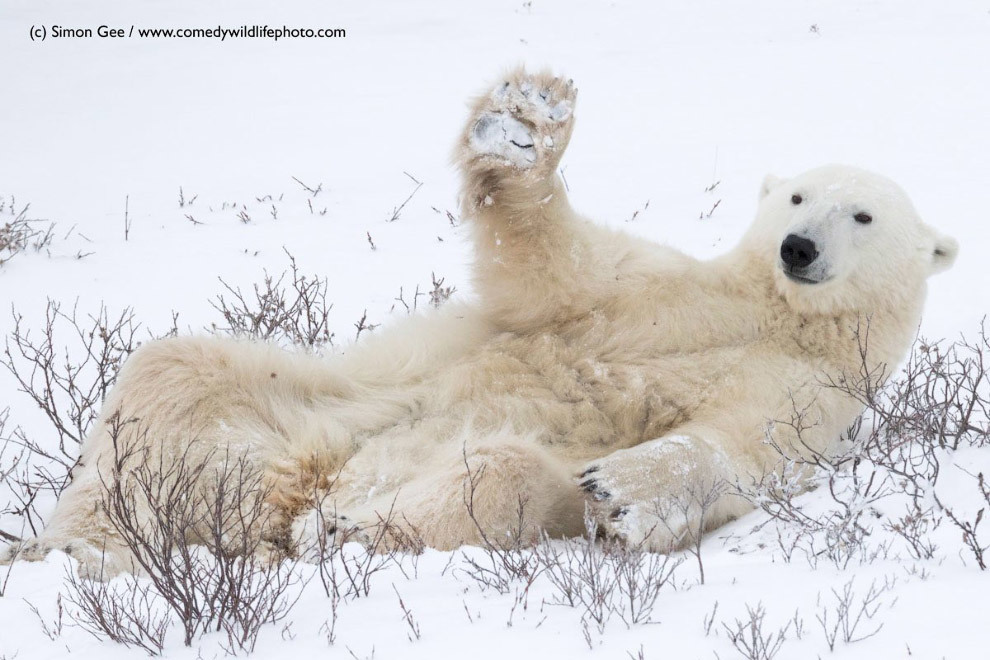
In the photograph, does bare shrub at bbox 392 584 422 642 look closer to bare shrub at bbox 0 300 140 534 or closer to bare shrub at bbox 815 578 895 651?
bare shrub at bbox 815 578 895 651

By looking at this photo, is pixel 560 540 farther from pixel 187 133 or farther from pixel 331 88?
pixel 331 88

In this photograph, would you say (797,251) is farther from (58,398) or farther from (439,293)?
(58,398)

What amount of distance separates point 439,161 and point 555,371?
5.02 m

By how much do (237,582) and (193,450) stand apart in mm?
1205

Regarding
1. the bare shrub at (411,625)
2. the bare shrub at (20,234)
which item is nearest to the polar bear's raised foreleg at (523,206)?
the bare shrub at (411,625)

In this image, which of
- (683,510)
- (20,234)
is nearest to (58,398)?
(20,234)

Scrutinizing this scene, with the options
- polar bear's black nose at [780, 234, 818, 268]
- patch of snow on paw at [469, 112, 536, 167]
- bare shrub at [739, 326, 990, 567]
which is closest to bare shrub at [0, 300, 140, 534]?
patch of snow on paw at [469, 112, 536, 167]

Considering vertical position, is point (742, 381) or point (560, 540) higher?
point (742, 381)

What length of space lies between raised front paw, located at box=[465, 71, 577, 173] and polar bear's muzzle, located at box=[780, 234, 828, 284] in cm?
97

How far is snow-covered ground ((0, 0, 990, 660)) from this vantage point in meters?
2.29

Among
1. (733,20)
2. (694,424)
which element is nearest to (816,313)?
(694,424)

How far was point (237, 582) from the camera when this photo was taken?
2.33m

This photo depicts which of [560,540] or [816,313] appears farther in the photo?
[816,313]

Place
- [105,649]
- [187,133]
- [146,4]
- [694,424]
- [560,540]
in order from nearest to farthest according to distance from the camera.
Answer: [105,649], [560,540], [694,424], [187,133], [146,4]
